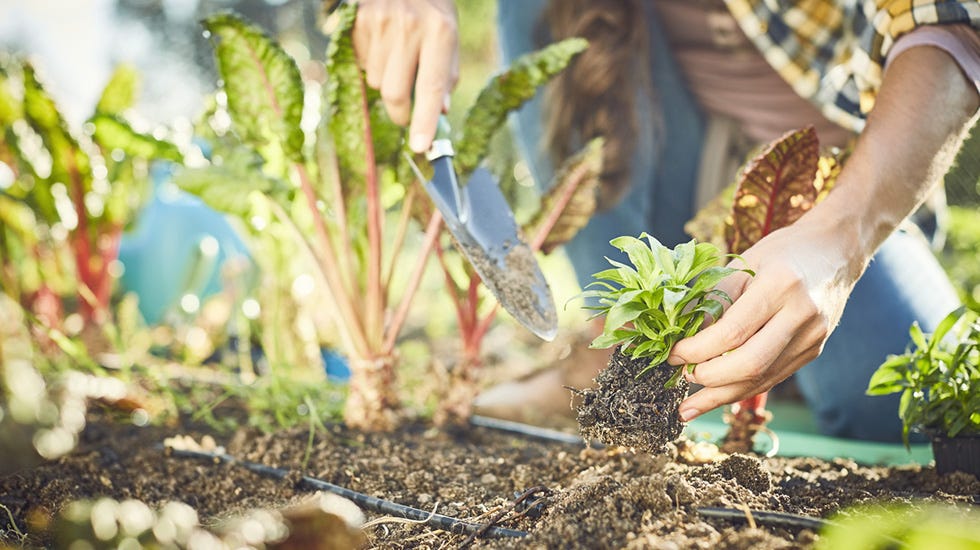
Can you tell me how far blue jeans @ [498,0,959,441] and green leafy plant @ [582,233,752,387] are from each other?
1160 mm

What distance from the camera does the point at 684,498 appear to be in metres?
0.98

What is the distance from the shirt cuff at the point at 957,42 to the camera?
1.25m

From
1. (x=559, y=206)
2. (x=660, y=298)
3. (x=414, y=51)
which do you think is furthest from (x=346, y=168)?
(x=660, y=298)

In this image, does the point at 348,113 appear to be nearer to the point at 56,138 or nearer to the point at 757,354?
the point at 757,354

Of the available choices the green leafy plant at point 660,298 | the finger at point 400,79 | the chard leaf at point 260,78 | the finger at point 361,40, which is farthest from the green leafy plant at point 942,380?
the chard leaf at point 260,78

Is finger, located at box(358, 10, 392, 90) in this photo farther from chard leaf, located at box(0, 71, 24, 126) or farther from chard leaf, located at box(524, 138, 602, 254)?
chard leaf, located at box(0, 71, 24, 126)

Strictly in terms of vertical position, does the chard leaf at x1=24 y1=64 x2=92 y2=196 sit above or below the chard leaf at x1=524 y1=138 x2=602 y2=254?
below

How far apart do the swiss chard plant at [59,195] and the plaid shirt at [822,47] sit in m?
1.97

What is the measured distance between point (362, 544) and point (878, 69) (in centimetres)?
147

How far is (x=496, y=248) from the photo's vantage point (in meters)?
1.41

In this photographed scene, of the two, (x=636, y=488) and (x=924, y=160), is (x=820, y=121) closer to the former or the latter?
(x=924, y=160)

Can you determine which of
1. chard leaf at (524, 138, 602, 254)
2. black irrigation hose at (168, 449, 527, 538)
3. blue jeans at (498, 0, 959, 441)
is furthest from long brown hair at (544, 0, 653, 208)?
black irrigation hose at (168, 449, 527, 538)

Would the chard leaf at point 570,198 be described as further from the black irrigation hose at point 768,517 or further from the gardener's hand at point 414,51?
the black irrigation hose at point 768,517

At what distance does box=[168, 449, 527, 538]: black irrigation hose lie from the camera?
3.34 ft
